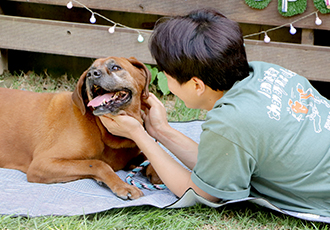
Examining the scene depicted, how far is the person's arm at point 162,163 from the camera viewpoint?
8.30 feet

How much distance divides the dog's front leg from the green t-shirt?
0.74 m

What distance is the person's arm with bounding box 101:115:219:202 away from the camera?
8.30 ft

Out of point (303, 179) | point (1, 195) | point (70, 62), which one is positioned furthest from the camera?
point (70, 62)

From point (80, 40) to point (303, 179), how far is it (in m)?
3.56

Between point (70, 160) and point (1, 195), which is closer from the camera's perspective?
point (1, 195)

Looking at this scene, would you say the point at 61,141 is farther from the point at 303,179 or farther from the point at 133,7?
the point at 133,7

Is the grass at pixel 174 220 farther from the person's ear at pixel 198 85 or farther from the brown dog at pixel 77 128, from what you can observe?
the person's ear at pixel 198 85

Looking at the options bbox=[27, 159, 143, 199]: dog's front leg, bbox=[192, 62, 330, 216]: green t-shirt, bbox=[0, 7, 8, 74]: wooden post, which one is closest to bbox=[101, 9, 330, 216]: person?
bbox=[192, 62, 330, 216]: green t-shirt

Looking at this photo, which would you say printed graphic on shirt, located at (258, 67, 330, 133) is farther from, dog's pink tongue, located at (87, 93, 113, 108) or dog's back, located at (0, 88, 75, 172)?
dog's back, located at (0, 88, 75, 172)

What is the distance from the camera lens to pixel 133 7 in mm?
4824

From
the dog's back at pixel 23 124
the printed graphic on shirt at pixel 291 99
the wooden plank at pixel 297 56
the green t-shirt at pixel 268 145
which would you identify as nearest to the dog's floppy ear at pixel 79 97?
the dog's back at pixel 23 124

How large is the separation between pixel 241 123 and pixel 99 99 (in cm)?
118

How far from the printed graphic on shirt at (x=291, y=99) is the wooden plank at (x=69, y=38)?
8.77 ft

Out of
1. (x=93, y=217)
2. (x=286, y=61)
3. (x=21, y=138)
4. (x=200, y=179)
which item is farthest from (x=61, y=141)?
(x=286, y=61)
